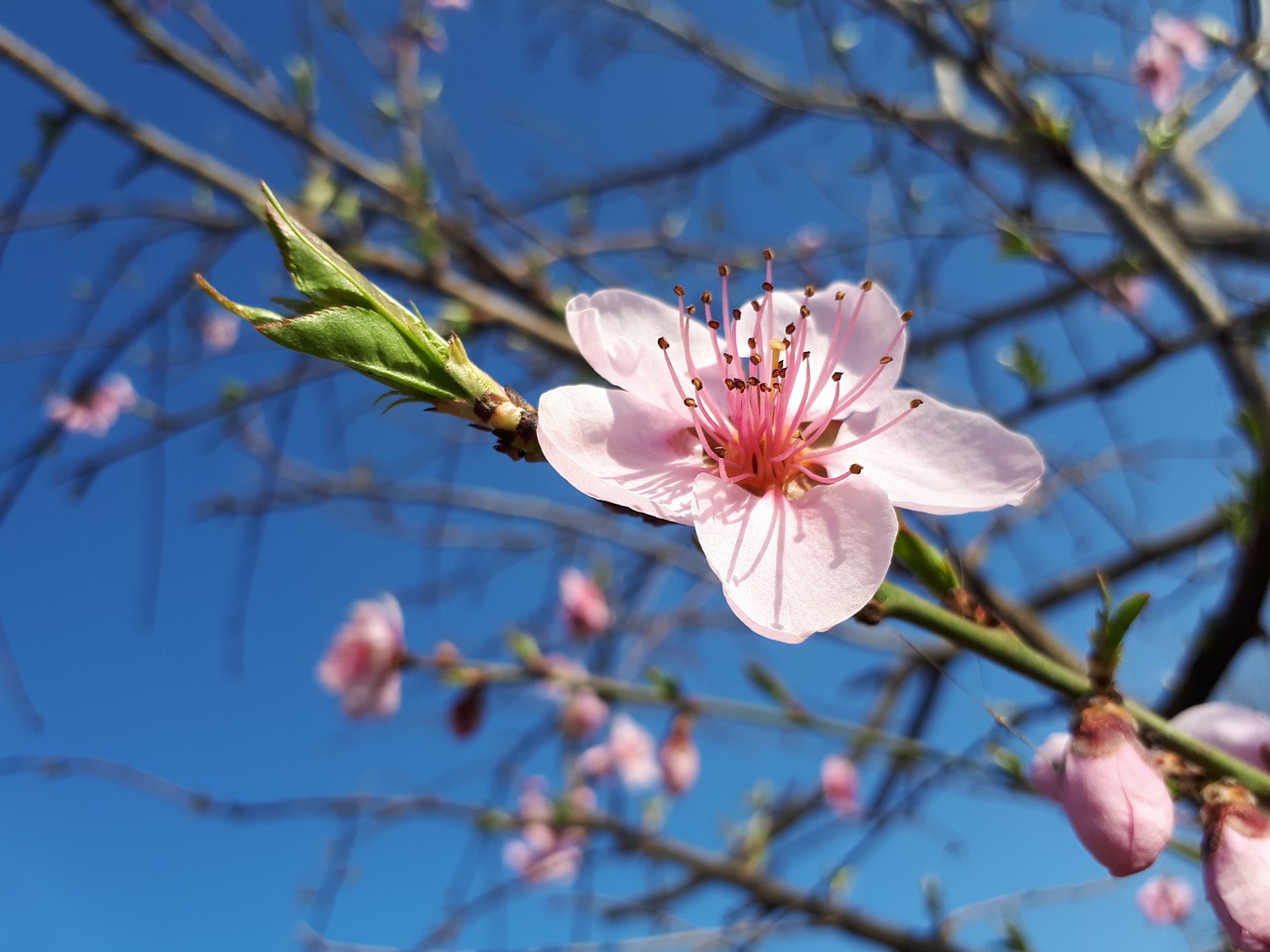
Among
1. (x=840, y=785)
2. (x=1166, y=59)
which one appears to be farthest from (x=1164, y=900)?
(x=1166, y=59)

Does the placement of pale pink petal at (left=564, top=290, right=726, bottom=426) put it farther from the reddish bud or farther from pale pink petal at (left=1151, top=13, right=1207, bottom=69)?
pale pink petal at (left=1151, top=13, right=1207, bottom=69)

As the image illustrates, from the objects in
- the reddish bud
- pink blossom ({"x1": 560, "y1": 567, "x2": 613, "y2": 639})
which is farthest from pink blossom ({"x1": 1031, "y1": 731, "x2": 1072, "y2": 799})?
pink blossom ({"x1": 560, "y1": 567, "x2": 613, "y2": 639})

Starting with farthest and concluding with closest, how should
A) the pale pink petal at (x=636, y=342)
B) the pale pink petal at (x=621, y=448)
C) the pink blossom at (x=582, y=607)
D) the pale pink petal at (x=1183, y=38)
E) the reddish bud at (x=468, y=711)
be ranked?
1. the pale pink petal at (x=1183, y=38)
2. the pink blossom at (x=582, y=607)
3. the reddish bud at (x=468, y=711)
4. the pale pink petal at (x=636, y=342)
5. the pale pink petal at (x=621, y=448)

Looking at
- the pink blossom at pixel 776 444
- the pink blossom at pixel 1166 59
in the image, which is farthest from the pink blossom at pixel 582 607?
the pink blossom at pixel 1166 59

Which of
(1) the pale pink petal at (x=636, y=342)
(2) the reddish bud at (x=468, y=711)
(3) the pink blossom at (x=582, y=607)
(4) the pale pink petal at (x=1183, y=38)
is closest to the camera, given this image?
(1) the pale pink petal at (x=636, y=342)

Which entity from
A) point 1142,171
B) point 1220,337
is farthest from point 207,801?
point 1142,171

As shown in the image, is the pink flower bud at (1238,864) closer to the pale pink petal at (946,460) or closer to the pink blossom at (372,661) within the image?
the pale pink petal at (946,460)
